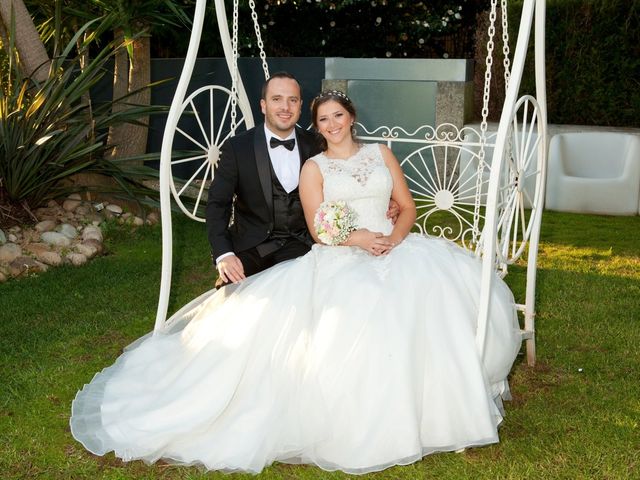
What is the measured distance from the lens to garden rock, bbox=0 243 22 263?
5492 millimetres

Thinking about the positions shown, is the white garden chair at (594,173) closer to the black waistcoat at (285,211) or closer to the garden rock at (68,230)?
the garden rock at (68,230)

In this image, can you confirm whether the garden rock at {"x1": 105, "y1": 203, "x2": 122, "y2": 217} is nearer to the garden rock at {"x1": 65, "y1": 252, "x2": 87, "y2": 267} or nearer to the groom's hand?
the garden rock at {"x1": 65, "y1": 252, "x2": 87, "y2": 267}

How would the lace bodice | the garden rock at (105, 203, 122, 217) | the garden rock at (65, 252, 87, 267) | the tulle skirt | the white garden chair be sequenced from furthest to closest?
the white garden chair → the garden rock at (105, 203, 122, 217) → the garden rock at (65, 252, 87, 267) → the lace bodice → the tulle skirt

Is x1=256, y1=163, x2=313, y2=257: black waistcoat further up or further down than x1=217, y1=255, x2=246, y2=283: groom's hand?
further up

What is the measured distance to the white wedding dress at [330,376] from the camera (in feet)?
9.31

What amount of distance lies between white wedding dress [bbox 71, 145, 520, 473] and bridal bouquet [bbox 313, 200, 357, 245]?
6cm

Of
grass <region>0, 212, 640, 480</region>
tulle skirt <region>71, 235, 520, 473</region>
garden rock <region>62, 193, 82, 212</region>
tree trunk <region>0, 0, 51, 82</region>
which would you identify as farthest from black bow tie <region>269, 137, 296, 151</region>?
tree trunk <region>0, 0, 51, 82</region>

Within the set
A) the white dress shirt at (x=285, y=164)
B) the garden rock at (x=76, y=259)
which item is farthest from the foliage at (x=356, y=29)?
the white dress shirt at (x=285, y=164)

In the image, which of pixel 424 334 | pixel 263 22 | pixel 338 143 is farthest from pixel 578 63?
pixel 424 334

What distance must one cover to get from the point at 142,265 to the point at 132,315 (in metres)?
1.06

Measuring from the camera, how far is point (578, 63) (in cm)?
846

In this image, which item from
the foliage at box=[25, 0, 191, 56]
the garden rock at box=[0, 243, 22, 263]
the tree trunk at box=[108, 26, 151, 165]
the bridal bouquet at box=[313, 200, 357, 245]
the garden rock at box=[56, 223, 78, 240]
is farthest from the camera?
the tree trunk at box=[108, 26, 151, 165]

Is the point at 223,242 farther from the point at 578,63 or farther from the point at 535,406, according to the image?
the point at 578,63

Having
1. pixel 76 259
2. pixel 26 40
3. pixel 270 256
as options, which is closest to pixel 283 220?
pixel 270 256
